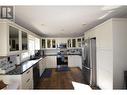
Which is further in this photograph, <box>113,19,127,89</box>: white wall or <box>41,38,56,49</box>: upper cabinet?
<box>41,38,56,49</box>: upper cabinet

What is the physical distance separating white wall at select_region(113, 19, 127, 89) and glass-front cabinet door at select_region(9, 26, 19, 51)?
2.43 metres

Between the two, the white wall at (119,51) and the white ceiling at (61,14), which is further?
the white wall at (119,51)

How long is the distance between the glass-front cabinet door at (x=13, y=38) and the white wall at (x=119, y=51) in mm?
2427

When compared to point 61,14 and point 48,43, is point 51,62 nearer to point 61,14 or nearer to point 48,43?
point 48,43

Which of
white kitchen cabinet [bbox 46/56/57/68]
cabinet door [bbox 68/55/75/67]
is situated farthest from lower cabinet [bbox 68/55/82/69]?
white kitchen cabinet [bbox 46/56/57/68]

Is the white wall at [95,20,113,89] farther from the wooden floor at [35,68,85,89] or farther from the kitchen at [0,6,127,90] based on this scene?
the wooden floor at [35,68,85,89]

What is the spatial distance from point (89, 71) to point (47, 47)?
483 cm

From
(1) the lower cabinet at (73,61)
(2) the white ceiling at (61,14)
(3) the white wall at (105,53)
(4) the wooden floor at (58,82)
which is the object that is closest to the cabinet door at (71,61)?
(1) the lower cabinet at (73,61)

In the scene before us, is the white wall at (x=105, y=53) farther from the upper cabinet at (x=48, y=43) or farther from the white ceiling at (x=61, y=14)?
the upper cabinet at (x=48, y=43)

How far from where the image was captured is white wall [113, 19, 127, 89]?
3.11 metres

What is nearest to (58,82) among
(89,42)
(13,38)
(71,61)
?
(89,42)

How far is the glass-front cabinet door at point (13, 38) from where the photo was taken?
3.02m

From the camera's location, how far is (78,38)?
9109mm
